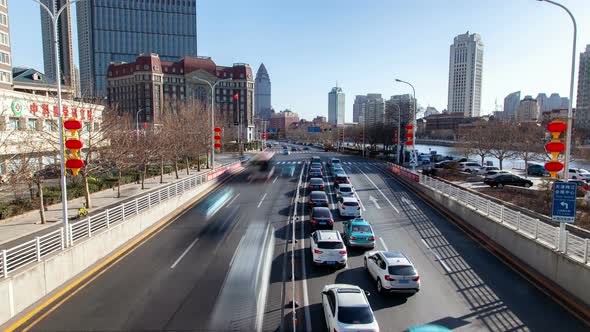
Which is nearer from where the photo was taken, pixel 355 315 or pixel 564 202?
pixel 355 315

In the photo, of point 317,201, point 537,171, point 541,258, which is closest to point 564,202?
point 541,258

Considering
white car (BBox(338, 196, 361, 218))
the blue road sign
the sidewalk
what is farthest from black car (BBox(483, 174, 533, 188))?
the sidewalk

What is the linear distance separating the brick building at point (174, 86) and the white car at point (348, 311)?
365 ft

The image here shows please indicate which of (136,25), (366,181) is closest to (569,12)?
(366,181)

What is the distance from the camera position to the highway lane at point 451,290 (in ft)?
34.7

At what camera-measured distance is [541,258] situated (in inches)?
543

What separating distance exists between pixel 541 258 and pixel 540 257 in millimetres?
66

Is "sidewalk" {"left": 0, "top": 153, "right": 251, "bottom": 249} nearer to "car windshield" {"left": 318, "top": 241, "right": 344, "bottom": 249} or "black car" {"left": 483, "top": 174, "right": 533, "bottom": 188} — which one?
"car windshield" {"left": 318, "top": 241, "right": 344, "bottom": 249}

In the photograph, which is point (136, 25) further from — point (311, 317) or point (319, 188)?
point (311, 317)

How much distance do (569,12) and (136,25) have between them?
177 metres

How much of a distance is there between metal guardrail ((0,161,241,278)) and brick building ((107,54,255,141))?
95742mm

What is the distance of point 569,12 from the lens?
1285 cm

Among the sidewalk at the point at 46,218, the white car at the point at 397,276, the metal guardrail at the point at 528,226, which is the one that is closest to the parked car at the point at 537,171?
the metal guardrail at the point at 528,226

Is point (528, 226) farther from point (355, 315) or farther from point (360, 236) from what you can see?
point (355, 315)
